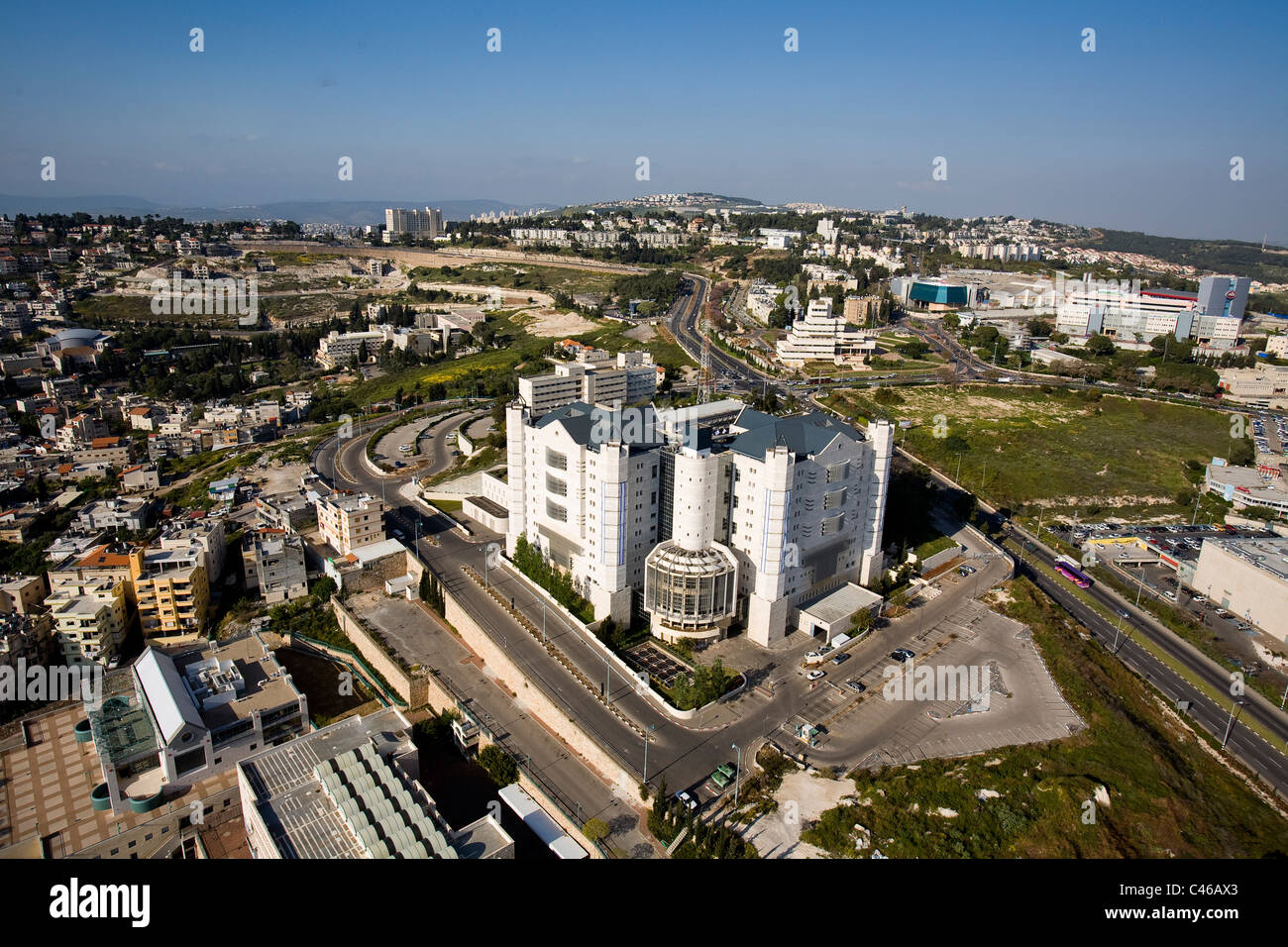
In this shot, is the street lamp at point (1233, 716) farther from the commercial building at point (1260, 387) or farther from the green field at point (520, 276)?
the green field at point (520, 276)

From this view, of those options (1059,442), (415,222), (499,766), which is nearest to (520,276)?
(415,222)

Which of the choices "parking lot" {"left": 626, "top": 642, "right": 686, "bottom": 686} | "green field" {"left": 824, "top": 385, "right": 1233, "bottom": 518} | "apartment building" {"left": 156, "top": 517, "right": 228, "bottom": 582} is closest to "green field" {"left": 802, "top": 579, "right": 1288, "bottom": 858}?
"parking lot" {"left": 626, "top": 642, "right": 686, "bottom": 686}

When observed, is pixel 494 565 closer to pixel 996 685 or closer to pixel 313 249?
pixel 996 685

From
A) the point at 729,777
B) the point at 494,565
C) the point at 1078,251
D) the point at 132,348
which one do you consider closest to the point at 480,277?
the point at 132,348
